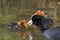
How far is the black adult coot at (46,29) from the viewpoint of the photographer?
5.77 meters

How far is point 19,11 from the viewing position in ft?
31.5

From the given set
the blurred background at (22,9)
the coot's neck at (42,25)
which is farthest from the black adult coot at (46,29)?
the blurred background at (22,9)

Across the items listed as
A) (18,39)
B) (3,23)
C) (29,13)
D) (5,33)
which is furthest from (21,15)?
(18,39)

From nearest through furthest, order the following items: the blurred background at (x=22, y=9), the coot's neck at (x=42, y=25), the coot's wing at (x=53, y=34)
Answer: the coot's wing at (x=53, y=34)
the coot's neck at (x=42, y=25)
the blurred background at (x=22, y=9)

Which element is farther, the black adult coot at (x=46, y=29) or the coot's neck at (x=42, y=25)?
the coot's neck at (x=42, y=25)

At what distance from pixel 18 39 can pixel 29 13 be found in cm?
303

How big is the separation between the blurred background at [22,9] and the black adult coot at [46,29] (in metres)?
0.27

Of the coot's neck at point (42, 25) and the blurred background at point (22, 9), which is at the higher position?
the coot's neck at point (42, 25)

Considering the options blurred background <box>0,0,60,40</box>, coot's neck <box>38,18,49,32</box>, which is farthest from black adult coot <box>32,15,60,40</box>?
blurred background <box>0,0,60,40</box>

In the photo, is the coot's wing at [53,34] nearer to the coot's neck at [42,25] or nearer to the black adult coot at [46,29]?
the black adult coot at [46,29]

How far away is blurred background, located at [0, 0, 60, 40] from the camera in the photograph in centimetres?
809

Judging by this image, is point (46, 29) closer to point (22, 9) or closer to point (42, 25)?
point (42, 25)

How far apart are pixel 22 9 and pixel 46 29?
3429 millimetres

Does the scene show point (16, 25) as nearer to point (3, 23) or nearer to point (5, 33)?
point (3, 23)
